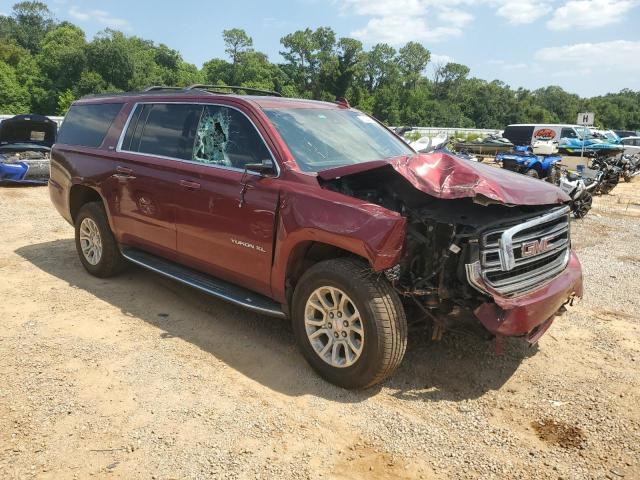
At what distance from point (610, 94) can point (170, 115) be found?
138 metres

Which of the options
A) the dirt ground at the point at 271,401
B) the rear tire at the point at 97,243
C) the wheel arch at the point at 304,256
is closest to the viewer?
the dirt ground at the point at 271,401

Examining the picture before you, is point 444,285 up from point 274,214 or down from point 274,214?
down

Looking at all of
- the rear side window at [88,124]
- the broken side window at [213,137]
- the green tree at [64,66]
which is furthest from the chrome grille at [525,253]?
the green tree at [64,66]

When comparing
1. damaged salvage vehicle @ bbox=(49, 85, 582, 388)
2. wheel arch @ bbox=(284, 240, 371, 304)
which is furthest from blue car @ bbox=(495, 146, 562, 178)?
wheel arch @ bbox=(284, 240, 371, 304)

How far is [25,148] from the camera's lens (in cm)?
1209

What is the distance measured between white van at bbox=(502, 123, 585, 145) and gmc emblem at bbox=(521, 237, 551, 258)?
28722 millimetres

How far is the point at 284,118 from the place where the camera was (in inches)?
160

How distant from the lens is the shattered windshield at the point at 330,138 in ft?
12.6

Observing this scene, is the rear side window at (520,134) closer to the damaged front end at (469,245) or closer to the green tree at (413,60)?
the damaged front end at (469,245)

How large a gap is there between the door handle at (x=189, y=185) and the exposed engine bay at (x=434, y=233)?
4.02ft

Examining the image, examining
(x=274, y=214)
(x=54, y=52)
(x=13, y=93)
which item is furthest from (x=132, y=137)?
(x=54, y=52)

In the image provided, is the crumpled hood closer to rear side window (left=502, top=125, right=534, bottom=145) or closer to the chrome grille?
the chrome grille

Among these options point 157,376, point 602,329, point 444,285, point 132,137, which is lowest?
point 157,376

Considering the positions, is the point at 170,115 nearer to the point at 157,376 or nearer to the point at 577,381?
the point at 157,376
